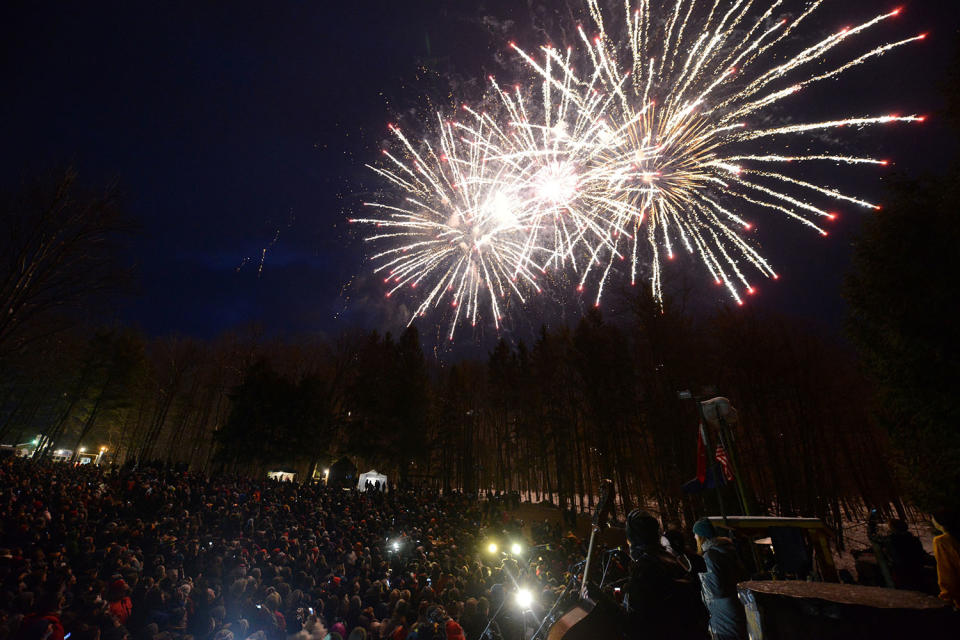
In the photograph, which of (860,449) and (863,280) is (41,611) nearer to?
(863,280)

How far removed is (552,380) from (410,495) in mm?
18374

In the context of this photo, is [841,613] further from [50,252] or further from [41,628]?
[50,252]

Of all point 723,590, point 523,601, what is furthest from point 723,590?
point 523,601

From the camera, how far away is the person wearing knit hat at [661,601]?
3086mm

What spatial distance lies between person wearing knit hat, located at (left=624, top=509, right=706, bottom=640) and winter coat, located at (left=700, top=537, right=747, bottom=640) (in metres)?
0.23

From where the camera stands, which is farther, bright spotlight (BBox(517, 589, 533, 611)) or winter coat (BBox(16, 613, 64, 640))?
bright spotlight (BBox(517, 589, 533, 611))

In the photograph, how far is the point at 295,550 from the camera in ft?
36.5

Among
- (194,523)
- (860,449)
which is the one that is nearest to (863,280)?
(194,523)

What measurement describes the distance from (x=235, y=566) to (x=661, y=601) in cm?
1015

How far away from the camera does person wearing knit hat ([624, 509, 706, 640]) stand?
3086 mm

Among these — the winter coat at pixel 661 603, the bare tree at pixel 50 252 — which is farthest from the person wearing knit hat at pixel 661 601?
the bare tree at pixel 50 252

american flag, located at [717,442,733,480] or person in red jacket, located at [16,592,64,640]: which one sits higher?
american flag, located at [717,442,733,480]

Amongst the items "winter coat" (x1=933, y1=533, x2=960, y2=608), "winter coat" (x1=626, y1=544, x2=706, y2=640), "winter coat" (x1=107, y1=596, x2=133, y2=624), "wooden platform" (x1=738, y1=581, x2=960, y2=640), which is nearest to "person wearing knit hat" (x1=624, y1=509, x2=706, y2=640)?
"winter coat" (x1=626, y1=544, x2=706, y2=640)

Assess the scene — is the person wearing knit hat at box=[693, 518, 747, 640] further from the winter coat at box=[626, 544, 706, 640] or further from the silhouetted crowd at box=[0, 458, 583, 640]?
the silhouetted crowd at box=[0, 458, 583, 640]
